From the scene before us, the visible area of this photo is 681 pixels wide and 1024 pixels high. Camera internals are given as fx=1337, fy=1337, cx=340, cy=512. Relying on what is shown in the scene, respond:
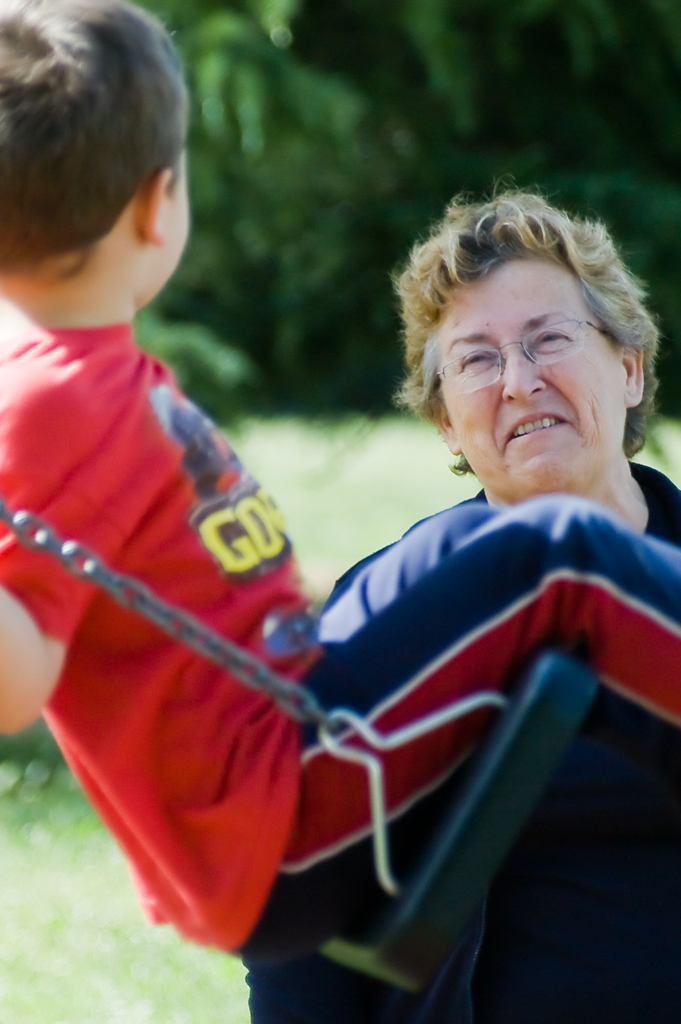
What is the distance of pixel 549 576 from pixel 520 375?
886 mm

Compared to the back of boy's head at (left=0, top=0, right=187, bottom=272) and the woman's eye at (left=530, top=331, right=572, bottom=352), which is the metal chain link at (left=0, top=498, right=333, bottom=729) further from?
the woman's eye at (left=530, top=331, right=572, bottom=352)

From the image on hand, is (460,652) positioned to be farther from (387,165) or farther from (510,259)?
(387,165)

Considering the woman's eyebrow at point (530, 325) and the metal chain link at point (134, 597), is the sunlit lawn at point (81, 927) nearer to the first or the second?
the woman's eyebrow at point (530, 325)

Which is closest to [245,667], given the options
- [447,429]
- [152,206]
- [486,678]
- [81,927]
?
[486,678]

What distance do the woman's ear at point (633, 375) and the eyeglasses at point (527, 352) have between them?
0.46 ft

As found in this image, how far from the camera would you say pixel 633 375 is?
110 inches

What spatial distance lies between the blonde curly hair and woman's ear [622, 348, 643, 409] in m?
0.02

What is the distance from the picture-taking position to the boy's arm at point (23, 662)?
1.53m

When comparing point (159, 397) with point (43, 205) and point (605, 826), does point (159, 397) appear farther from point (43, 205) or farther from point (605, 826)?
point (605, 826)

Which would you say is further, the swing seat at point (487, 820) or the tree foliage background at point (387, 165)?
the tree foliage background at point (387, 165)

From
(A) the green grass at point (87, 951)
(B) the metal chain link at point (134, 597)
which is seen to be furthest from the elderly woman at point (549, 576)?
(A) the green grass at point (87, 951)

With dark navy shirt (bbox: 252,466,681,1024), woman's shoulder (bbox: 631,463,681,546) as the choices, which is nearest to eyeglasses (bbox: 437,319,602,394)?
woman's shoulder (bbox: 631,463,681,546)

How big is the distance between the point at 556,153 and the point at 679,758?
3.86 meters

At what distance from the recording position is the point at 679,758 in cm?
183
